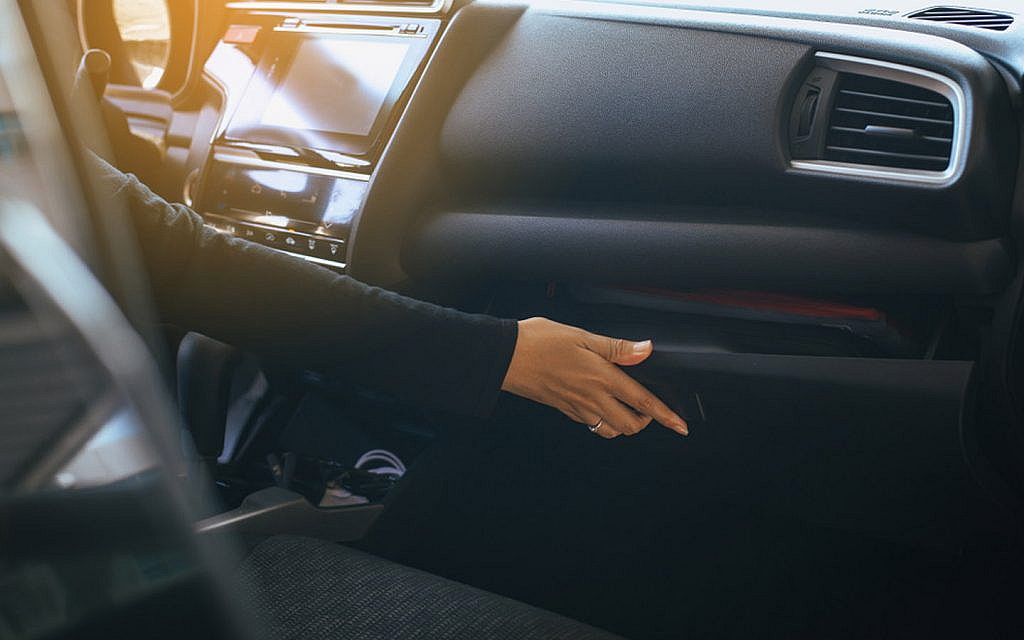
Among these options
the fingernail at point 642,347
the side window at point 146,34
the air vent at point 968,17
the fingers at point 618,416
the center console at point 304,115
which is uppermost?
the side window at point 146,34

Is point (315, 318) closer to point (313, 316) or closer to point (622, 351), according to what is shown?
point (313, 316)

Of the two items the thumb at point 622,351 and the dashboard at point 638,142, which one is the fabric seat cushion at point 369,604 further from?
the dashboard at point 638,142

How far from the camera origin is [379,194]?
1.46 meters

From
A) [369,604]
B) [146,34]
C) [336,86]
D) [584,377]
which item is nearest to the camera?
[369,604]

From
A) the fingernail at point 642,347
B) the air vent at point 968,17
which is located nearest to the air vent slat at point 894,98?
the air vent at point 968,17

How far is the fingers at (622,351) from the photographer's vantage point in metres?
1.19

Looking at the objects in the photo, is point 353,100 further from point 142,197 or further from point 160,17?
point 160,17

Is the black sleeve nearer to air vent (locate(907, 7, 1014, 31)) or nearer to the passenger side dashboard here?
the passenger side dashboard

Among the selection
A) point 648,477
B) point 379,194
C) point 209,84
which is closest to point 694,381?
point 648,477

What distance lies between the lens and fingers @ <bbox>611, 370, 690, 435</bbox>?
1.18 m

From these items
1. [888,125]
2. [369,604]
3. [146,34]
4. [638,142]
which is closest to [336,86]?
[638,142]

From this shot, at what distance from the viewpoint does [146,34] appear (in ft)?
6.48

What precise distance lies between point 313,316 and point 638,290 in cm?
47

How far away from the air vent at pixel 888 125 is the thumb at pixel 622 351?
0.30 m
